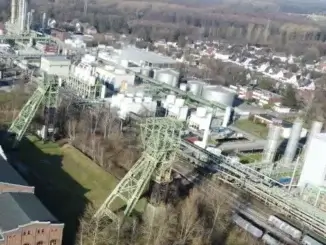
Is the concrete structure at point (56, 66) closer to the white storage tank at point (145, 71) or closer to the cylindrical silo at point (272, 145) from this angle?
the white storage tank at point (145, 71)

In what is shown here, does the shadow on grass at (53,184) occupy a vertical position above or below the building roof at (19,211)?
below

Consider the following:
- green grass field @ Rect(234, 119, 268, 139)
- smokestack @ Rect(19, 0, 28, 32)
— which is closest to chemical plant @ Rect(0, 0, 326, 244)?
green grass field @ Rect(234, 119, 268, 139)

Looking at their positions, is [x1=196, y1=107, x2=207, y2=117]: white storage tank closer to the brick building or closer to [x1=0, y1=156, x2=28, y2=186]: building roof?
[x1=0, y1=156, x2=28, y2=186]: building roof

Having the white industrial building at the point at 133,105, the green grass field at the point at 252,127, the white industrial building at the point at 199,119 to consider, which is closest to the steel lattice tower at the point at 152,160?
the white industrial building at the point at 133,105

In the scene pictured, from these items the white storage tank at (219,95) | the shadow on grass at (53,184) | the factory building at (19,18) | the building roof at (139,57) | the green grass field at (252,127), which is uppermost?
the factory building at (19,18)

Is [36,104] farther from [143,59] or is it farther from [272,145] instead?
[143,59]

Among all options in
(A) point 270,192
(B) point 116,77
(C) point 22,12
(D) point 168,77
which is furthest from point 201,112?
(C) point 22,12

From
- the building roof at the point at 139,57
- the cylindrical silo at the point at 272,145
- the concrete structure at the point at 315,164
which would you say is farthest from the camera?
the building roof at the point at 139,57
